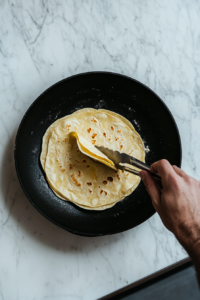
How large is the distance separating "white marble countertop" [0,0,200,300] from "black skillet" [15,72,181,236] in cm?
13

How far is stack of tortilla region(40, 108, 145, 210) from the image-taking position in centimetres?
150

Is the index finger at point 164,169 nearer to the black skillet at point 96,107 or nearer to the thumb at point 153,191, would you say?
the thumb at point 153,191

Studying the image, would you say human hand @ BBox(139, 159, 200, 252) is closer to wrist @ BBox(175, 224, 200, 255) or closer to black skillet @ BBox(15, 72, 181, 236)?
wrist @ BBox(175, 224, 200, 255)

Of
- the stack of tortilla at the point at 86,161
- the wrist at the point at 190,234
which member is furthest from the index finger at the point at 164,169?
the stack of tortilla at the point at 86,161

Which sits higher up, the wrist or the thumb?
the thumb

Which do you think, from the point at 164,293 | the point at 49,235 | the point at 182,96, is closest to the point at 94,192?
the point at 49,235

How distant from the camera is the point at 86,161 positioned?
1543 millimetres

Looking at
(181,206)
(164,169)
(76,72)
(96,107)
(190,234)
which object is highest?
(76,72)

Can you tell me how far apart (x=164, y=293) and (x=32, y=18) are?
74.8 inches

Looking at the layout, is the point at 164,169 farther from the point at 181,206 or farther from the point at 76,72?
the point at 76,72

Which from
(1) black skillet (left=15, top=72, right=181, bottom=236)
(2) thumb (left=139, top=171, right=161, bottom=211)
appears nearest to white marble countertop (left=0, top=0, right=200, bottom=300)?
(1) black skillet (left=15, top=72, right=181, bottom=236)

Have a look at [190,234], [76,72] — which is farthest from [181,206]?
[76,72]

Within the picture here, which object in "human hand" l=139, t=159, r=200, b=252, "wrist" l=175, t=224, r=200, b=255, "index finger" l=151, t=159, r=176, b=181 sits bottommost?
"wrist" l=175, t=224, r=200, b=255

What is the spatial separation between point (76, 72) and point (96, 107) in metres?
0.27
